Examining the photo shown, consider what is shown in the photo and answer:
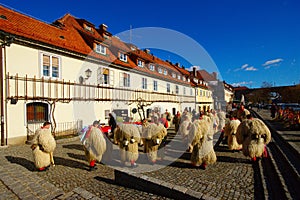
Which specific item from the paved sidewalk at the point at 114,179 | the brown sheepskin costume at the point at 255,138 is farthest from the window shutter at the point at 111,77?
the brown sheepskin costume at the point at 255,138

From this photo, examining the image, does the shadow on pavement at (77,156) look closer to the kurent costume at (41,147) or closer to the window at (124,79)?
the kurent costume at (41,147)

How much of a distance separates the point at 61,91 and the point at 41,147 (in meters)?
6.46

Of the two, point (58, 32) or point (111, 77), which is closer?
point (58, 32)

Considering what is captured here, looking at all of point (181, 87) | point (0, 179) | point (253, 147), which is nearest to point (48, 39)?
point (0, 179)

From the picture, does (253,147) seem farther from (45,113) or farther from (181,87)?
(181,87)

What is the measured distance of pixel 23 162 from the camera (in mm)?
6262

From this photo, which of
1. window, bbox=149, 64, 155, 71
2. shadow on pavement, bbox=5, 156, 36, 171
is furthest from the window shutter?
shadow on pavement, bbox=5, 156, 36, 171

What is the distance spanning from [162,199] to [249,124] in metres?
3.93

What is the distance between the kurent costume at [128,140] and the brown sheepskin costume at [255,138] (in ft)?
11.9

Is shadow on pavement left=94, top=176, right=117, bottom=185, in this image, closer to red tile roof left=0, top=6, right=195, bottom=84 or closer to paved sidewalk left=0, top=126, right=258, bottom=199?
paved sidewalk left=0, top=126, right=258, bottom=199

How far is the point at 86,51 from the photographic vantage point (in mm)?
13133

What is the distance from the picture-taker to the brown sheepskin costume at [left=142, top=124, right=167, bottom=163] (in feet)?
19.5

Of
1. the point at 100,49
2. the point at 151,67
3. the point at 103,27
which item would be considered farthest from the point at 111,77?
the point at 151,67

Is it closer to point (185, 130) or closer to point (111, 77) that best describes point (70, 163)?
point (185, 130)
